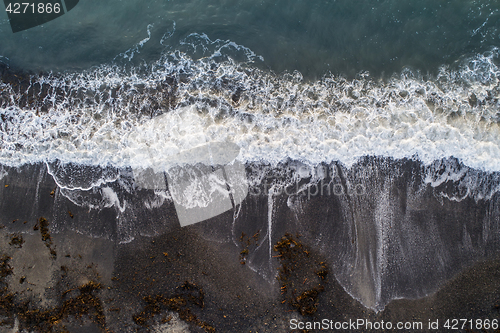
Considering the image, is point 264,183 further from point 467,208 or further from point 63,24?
point 63,24

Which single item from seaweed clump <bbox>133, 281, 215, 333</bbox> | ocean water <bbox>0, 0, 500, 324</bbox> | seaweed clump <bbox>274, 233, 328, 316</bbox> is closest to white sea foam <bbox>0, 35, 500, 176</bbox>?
ocean water <bbox>0, 0, 500, 324</bbox>

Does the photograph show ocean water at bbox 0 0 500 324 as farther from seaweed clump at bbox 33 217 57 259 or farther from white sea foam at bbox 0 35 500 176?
seaweed clump at bbox 33 217 57 259

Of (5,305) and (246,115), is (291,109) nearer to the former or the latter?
(246,115)

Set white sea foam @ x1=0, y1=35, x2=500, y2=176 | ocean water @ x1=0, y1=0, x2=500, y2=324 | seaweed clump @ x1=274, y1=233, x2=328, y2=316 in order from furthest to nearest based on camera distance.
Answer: white sea foam @ x1=0, y1=35, x2=500, y2=176
ocean water @ x1=0, y1=0, x2=500, y2=324
seaweed clump @ x1=274, y1=233, x2=328, y2=316

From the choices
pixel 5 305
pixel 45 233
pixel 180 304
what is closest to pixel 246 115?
pixel 180 304

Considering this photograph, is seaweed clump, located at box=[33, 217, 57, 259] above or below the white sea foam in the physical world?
below
